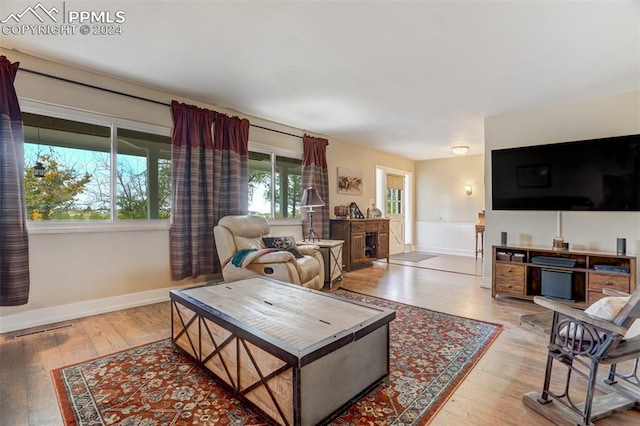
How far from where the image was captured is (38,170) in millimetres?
2771

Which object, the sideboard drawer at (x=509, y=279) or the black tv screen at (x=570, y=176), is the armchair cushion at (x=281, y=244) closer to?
the sideboard drawer at (x=509, y=279)

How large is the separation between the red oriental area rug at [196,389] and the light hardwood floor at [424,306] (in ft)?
0.29

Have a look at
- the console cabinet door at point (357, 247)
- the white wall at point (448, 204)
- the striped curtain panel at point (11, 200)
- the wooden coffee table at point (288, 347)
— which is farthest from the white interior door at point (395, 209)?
the striped curtain panel at point (11, 200)

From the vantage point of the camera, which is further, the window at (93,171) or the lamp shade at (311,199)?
the lamp shade at (311,199)

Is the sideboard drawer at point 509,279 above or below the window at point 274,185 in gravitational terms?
below

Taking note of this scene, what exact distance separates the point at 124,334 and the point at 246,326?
1675 millimetres

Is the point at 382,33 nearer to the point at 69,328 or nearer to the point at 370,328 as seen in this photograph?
the point at 370,328

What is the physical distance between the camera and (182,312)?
7.00 feet

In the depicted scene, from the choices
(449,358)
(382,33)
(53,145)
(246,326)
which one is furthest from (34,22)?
(449,358)

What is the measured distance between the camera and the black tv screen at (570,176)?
3.20 meters

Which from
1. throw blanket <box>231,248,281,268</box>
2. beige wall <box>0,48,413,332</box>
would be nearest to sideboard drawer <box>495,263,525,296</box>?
throw blanket <box>231,248,281,268</box>

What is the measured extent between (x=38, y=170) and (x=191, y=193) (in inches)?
53.2

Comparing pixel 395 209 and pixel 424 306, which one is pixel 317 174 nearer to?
pixel 424 306

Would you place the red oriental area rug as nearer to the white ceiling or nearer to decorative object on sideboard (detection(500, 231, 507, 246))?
decorative object on sideboard (detection(500, 231, 507, 246))
